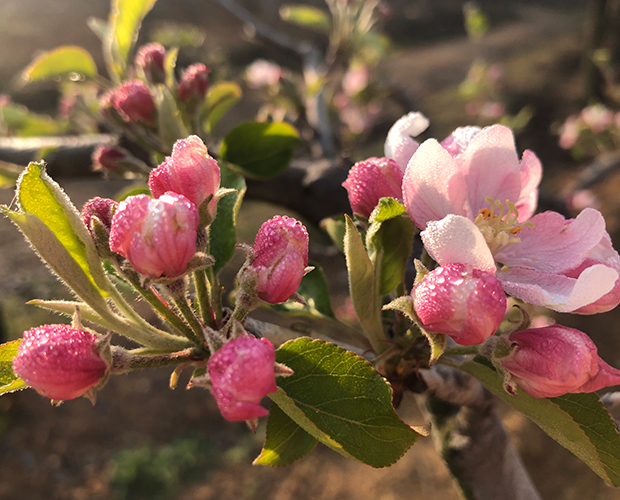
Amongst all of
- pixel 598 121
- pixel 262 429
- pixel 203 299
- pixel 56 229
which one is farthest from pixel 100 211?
pixel 598 121

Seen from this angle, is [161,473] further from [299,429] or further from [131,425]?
[299,429]

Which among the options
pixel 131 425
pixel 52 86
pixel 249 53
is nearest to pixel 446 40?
pixel 249 53

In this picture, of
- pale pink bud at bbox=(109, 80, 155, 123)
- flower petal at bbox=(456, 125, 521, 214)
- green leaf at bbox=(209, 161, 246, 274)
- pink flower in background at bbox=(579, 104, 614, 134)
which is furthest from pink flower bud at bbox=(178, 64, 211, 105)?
pink flower in background at bbox=(579, 104, 614, 134)

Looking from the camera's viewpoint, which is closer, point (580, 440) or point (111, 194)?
point (580, 440)

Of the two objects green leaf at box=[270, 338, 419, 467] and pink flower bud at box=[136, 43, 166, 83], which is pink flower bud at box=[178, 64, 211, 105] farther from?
green leaf at box=[270, 338, 419, 467]

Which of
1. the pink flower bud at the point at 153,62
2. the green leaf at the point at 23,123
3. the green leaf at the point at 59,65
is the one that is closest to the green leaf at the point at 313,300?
the pink flower bud at the point at 153,62

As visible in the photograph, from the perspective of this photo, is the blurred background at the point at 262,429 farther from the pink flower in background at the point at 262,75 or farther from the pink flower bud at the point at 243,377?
the pink flower bud at the point at 243,377

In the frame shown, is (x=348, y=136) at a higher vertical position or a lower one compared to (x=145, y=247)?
lower
